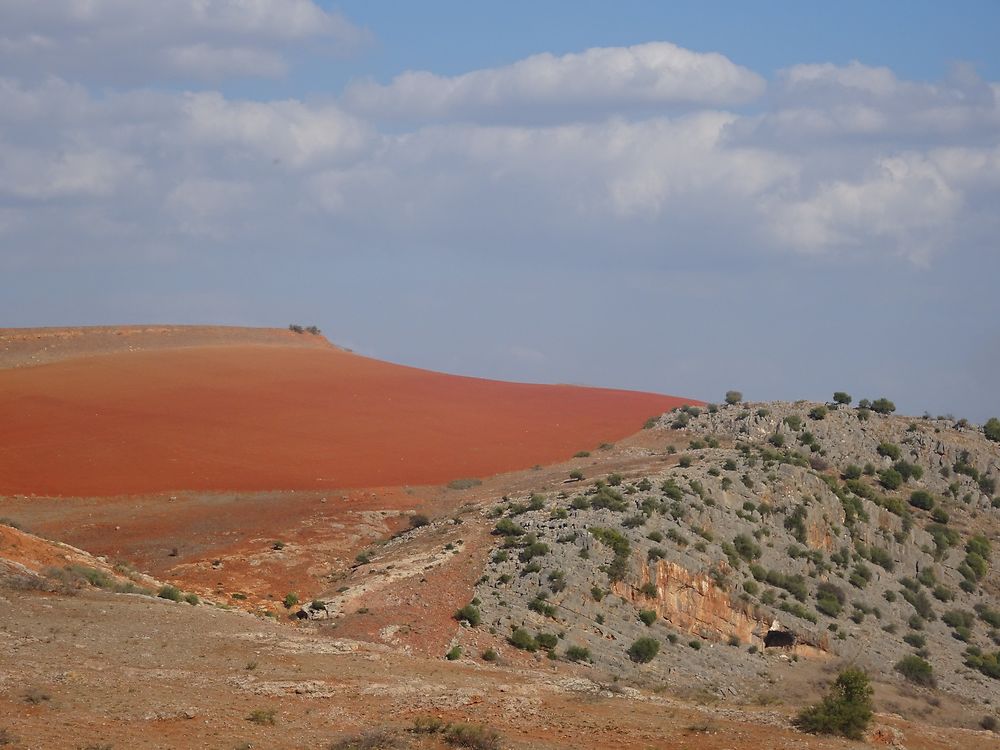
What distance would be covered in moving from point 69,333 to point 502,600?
6050 cm

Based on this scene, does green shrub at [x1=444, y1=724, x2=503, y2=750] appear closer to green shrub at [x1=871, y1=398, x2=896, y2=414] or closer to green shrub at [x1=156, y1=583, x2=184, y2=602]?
green shrub at [x1=156, y1=583, x2=184, y2=602]

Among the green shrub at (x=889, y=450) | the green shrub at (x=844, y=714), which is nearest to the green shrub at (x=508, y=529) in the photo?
the green shrub at (x=844, y=714)

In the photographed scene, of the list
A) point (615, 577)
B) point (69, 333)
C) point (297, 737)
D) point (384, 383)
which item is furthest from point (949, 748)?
point (69, 333)

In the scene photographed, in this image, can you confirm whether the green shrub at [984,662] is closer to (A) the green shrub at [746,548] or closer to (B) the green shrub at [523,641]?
(A) the green shrub at [746,548]

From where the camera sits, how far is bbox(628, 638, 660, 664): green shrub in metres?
29.5

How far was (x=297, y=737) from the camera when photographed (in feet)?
58.2

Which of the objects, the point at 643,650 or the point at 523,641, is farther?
the point at 643,650

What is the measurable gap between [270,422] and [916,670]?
39.8 meters

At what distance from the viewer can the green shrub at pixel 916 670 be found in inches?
1323

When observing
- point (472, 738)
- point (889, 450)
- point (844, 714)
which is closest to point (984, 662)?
point (889, 450)

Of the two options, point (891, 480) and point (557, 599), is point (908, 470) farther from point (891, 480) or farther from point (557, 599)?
point (557, 599)

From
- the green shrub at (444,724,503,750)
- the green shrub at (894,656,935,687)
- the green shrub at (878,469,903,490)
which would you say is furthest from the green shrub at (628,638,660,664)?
the green shrub at (878,469,903,490)

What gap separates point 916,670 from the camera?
33812 millimetres

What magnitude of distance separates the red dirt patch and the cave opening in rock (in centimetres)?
2112
